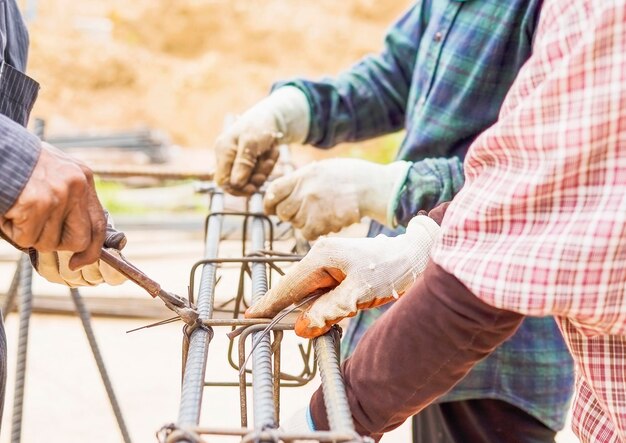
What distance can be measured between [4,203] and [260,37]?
46.6 feet

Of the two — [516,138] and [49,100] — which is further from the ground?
[49,100]

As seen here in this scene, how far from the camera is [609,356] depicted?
845 mm

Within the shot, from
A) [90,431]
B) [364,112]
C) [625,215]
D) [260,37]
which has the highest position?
[260,37]

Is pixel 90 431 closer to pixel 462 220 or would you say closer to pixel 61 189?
pixel 61 189

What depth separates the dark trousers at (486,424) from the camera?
1578mm

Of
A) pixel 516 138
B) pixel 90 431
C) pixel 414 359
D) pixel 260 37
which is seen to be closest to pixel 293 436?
pixel 414 359

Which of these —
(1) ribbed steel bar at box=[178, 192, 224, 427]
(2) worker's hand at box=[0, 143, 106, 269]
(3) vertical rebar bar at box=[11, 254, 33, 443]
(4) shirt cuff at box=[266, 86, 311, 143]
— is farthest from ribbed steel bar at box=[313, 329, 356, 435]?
(3) vertical rebar bar at box=[11, 254, 33, 443]

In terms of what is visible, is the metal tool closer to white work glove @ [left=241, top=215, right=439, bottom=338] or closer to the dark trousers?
white work glove @ [left=241, top=215, right=439, bottom=338]

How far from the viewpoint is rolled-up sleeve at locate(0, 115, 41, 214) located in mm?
857

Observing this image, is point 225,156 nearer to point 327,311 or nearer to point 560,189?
point 327,311

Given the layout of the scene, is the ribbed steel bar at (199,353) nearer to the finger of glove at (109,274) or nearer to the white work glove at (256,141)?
the finger of glove at (109,274)

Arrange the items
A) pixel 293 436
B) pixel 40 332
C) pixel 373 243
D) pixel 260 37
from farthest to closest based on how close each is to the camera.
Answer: pixel 260 37 < pixel 40 332 < pixel 373 243 < pixel 293 436

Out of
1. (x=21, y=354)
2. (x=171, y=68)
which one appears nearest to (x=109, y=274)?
(x=21, y=354)

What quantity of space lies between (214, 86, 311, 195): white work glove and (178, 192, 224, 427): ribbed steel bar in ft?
1.01
